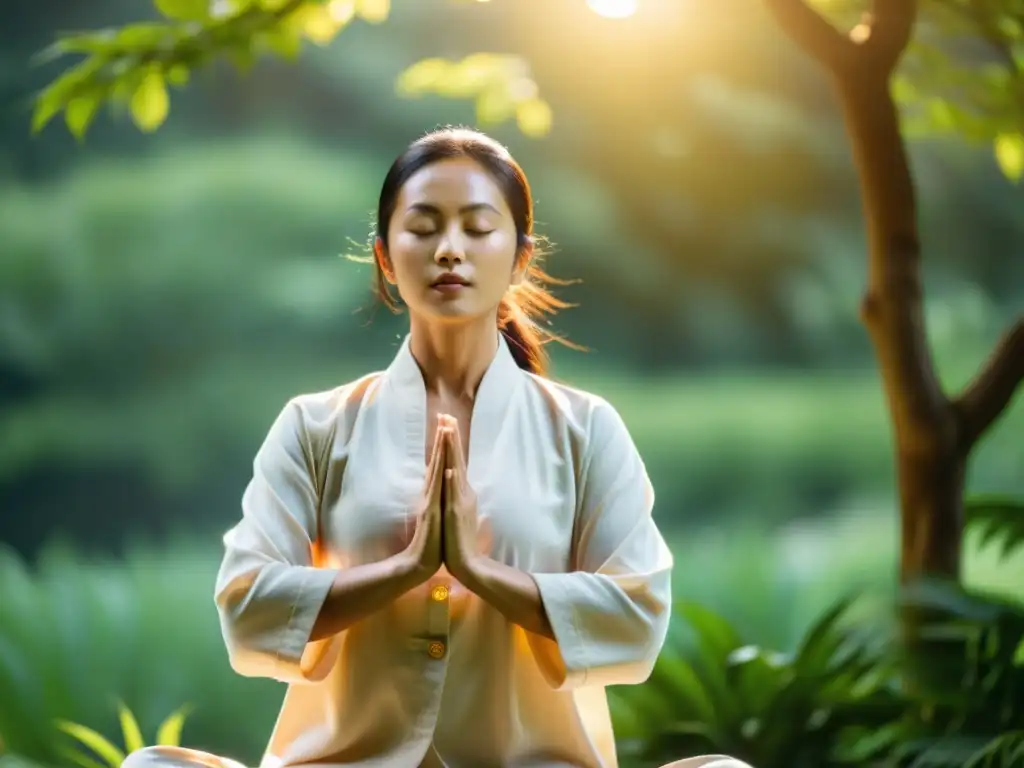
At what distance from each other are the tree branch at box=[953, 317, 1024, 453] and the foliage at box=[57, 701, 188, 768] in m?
1.59

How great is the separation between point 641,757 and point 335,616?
1432 millimetres

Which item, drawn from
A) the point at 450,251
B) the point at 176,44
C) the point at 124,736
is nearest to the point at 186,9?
the point at 176,44

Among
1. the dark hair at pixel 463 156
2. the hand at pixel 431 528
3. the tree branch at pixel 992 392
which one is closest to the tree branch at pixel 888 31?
the tree branch at pixel 992 392

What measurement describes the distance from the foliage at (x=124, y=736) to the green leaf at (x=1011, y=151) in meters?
2.15

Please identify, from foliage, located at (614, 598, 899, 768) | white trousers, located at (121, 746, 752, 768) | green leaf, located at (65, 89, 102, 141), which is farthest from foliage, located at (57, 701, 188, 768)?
green leaf, located at (65, 89, 102, 141)

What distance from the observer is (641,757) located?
2709 millimetres

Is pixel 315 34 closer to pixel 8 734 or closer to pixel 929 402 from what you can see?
pixel 929 402

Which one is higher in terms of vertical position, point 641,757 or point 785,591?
point 785,591

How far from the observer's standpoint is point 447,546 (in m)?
1.42

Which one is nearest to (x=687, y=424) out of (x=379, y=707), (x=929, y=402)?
(x=929, y=402)

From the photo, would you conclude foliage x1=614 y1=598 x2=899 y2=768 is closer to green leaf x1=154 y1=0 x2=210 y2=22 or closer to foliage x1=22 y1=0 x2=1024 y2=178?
foliage x1=22 y1=0 x2=1024 y2=178

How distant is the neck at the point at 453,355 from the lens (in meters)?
1.59

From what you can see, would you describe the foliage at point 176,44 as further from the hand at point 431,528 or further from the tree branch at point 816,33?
the hand at point 431,528

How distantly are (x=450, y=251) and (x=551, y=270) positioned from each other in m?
1.70
